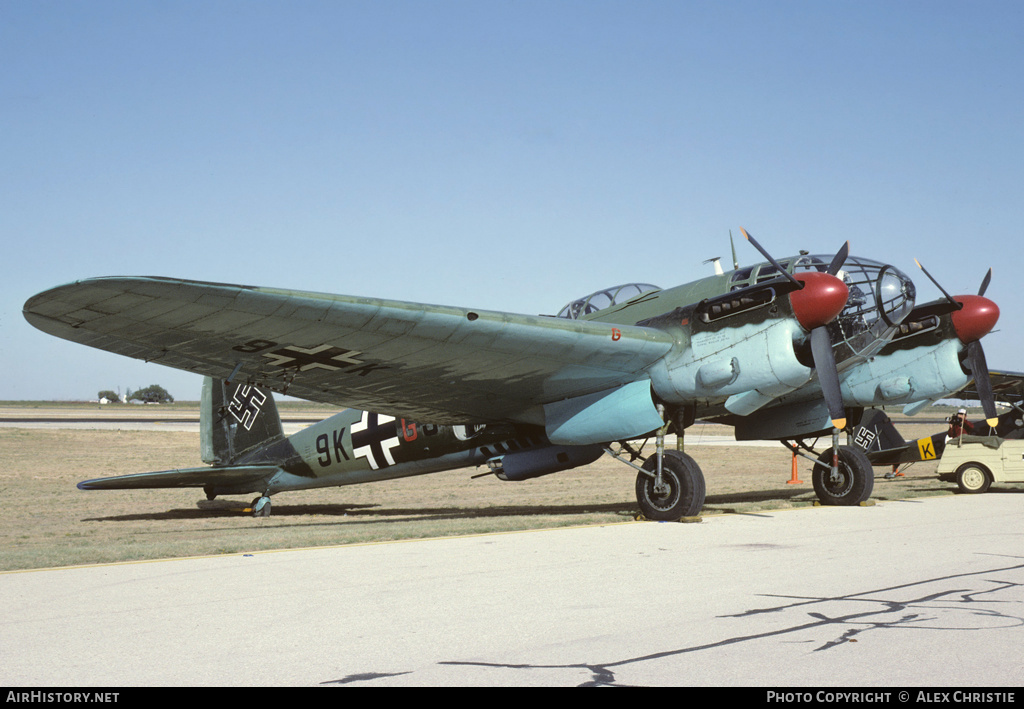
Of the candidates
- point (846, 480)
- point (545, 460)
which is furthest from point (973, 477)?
point (545, 460)

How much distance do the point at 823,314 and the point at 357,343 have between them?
566 cm

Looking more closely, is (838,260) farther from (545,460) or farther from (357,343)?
(357,343)

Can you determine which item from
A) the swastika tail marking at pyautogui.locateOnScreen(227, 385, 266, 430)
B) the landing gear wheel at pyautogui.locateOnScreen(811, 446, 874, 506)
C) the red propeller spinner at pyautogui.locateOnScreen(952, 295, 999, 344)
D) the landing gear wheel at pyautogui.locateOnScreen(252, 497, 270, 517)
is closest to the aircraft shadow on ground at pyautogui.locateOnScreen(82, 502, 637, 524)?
the landing gear wheel at pyautogui.locateOnScreen(252, 497, 270, 517)

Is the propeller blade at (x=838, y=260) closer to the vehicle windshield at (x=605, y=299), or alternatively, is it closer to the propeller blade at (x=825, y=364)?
the propeller blade at (x=825, y=364)

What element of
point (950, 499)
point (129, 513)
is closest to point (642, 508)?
point (950, 499)

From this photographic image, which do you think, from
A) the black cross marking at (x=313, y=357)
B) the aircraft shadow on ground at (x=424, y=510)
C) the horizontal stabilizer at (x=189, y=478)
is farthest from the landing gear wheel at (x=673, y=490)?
the horizontal stabilizer at (x=189, y=478)

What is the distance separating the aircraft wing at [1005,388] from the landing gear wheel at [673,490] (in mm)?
9197

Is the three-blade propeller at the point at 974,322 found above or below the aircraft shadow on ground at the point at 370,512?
above

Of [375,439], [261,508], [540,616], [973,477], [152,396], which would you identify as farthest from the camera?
[152,396]

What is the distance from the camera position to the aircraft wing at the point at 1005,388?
717 inches

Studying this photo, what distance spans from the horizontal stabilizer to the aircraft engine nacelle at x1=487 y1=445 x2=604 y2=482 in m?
5.78

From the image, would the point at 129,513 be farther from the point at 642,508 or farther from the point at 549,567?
the point at 549,567

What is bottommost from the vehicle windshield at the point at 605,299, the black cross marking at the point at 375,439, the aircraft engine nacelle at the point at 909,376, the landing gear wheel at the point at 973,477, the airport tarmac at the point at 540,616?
the landing gear wheel at the point at 973,477

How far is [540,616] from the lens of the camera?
5.33 metres
